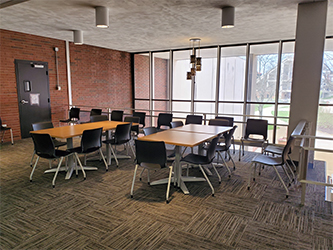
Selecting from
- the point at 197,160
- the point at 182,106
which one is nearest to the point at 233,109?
the point at 182,106

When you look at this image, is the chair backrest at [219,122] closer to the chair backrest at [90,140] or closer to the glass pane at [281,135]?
the chair backrest at [90,140]

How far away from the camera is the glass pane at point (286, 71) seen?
23.9 ft

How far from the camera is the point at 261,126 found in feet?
18.3

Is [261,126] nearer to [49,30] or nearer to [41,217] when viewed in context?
[41,217]

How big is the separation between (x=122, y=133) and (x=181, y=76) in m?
4.98

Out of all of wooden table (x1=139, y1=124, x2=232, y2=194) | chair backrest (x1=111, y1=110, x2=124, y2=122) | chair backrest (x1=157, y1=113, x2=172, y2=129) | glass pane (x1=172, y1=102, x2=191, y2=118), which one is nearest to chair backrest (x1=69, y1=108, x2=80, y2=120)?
chair backrest (x1=111, y1=110, x2=124, y2=122)

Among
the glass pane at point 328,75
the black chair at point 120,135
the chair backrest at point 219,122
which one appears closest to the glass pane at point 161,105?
the chair backrest at point 219,122

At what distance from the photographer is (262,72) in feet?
25.3

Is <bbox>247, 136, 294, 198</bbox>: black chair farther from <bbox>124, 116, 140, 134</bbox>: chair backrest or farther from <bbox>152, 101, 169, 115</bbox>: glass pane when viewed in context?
<bbox>152, 101, 169, 115</bbox>: glass pane

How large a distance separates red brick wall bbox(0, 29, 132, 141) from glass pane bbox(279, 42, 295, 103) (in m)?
5.73

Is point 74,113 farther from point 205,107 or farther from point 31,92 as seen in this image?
point 205,107

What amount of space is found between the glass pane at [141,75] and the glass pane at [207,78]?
7.29 ft

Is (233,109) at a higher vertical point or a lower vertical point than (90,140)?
higher

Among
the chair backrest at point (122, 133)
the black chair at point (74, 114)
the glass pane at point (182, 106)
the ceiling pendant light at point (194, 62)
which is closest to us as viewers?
the chair backrest at point (122, 133)
